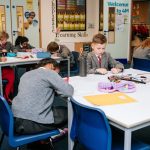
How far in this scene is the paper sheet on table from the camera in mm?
1947

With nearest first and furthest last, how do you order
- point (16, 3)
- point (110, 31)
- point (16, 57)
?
point (16, 57) < point (16, 3) < point (110, 31)

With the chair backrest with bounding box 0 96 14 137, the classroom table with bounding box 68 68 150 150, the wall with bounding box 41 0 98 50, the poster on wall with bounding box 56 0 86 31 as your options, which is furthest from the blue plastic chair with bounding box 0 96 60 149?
the poster on wall with bounding box 56 0 86 31

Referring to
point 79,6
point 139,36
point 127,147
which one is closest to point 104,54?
point 127,147

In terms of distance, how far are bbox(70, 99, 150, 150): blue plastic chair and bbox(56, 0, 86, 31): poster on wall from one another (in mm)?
5723

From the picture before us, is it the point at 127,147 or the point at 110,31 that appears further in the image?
the point at 110,31

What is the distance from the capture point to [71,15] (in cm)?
754

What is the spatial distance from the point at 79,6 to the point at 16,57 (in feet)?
11.6

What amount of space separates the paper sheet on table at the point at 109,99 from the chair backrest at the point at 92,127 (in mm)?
183

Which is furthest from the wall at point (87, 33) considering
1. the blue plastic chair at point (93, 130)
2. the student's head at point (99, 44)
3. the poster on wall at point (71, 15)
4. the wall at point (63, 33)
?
the blue plastic chair at point (93, 130)

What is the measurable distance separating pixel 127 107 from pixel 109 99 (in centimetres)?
21

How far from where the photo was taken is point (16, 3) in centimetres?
668

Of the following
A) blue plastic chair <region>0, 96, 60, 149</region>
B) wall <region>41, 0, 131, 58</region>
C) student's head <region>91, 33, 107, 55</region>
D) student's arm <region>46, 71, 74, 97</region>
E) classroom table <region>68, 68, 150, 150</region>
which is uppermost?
wall <region>41, 0, 131, 58</region>

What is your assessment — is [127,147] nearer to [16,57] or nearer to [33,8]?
[16,57]

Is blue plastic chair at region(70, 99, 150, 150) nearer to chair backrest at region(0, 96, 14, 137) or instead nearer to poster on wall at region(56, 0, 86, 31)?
chair backrest at region(0, 96, 14, 137)
